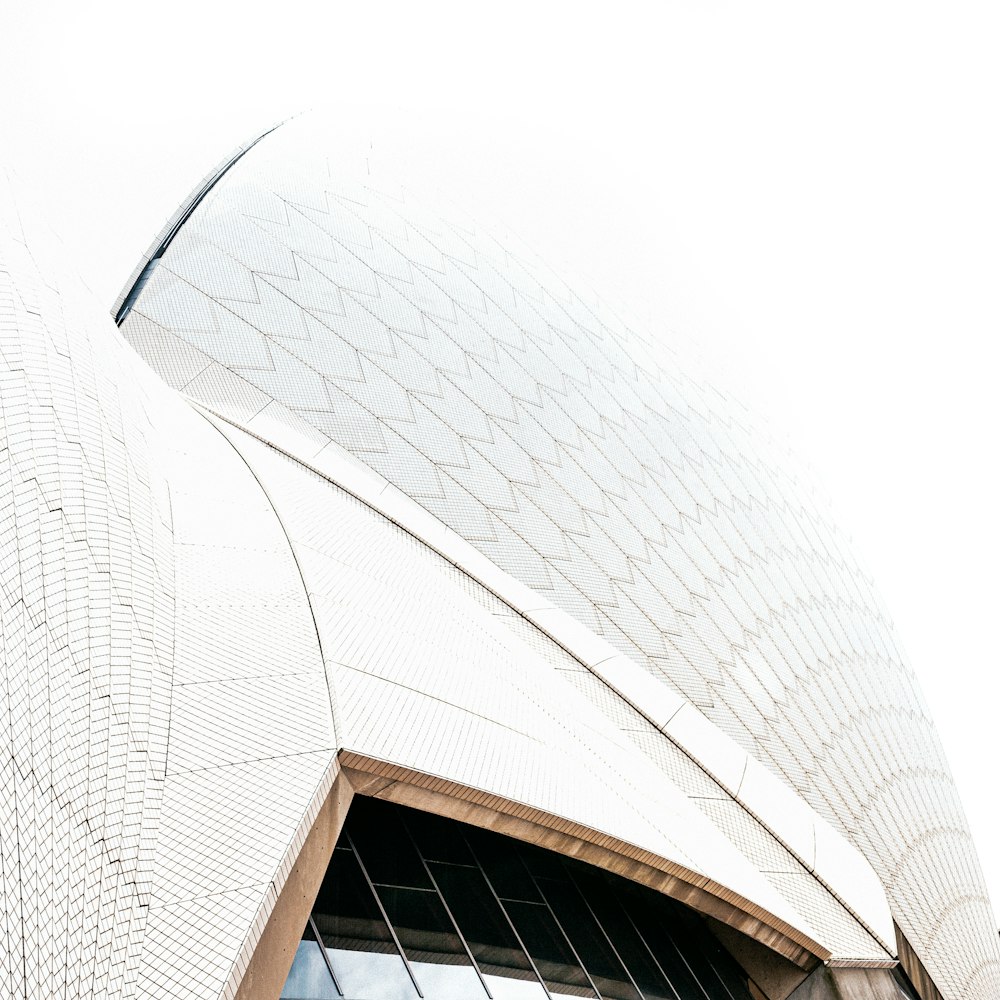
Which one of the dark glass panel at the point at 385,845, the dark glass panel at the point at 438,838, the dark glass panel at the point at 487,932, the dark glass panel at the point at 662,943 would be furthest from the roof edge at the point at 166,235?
the dark glass panel at the point at 662,943

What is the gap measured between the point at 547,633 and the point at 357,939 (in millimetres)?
3887

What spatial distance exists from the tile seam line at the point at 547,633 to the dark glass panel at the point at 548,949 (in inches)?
94.9

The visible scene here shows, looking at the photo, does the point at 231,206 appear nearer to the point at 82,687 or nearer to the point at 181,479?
the point at 181,479

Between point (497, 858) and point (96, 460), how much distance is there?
3.79 meters

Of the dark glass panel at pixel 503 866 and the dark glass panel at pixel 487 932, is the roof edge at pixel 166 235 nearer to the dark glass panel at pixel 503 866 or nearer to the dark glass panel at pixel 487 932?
the dark glass panel at pixel 503 866

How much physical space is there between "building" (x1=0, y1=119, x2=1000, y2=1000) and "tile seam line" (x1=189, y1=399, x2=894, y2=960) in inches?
1.4

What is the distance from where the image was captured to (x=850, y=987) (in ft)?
23.0

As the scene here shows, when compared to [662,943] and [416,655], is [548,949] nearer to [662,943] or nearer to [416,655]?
[662,943]

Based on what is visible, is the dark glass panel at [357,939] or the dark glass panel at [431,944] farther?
the dark glass panel at [431,944]

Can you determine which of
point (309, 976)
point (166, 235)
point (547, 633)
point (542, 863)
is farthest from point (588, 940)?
point (166, 235)

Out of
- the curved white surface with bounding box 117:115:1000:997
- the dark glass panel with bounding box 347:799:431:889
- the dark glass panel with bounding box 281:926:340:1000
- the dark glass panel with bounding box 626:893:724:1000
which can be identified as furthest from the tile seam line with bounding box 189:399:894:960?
the dark glass panel with bounding box 281:926:340:1000

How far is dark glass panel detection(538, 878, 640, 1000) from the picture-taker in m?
6.24

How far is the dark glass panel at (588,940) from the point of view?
20.5 ft

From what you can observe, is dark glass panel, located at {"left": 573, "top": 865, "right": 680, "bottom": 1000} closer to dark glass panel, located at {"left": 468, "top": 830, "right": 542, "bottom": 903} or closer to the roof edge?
dark glass panel, located at {"left": 468, "top": 830, "right": 542, "bottom": 903}
